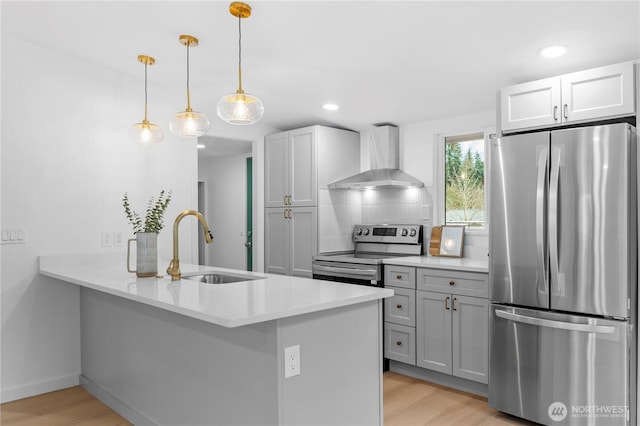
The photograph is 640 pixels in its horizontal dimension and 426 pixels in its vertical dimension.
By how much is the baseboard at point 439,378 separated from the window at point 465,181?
1.32 m

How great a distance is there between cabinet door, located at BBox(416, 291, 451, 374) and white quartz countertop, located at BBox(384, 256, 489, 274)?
0.23 metres

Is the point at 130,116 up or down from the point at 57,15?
down

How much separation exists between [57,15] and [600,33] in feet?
11.0

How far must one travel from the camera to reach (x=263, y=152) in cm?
527

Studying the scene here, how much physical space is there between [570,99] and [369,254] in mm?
2456

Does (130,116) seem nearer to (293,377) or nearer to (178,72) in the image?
(178,72)

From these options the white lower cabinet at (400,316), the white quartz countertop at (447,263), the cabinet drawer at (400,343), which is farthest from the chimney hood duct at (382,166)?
the cabinet drawer at (400,343)

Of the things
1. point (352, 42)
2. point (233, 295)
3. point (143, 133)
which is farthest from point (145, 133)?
point (233, 295)

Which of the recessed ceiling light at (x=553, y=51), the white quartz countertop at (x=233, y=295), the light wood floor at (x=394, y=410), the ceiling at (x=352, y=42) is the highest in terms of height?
the ceiling at (x=352, y=42)

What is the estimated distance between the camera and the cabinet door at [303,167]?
4723mm

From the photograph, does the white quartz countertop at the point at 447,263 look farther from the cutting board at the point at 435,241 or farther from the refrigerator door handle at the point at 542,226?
the refrigerator door handle at the point at 542,226

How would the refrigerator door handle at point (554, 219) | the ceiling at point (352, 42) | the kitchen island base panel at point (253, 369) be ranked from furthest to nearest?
the refrigerator door handle at point (554, 219), the ceiling at point (352, 42), the kitchen island base panel at point (253, 369)

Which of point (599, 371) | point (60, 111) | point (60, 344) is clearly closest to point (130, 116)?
point (60, 111)

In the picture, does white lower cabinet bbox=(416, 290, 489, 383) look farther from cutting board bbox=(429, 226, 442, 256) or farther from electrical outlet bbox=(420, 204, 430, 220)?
electrical outlet bbox=(420, 204, 430, 220)
